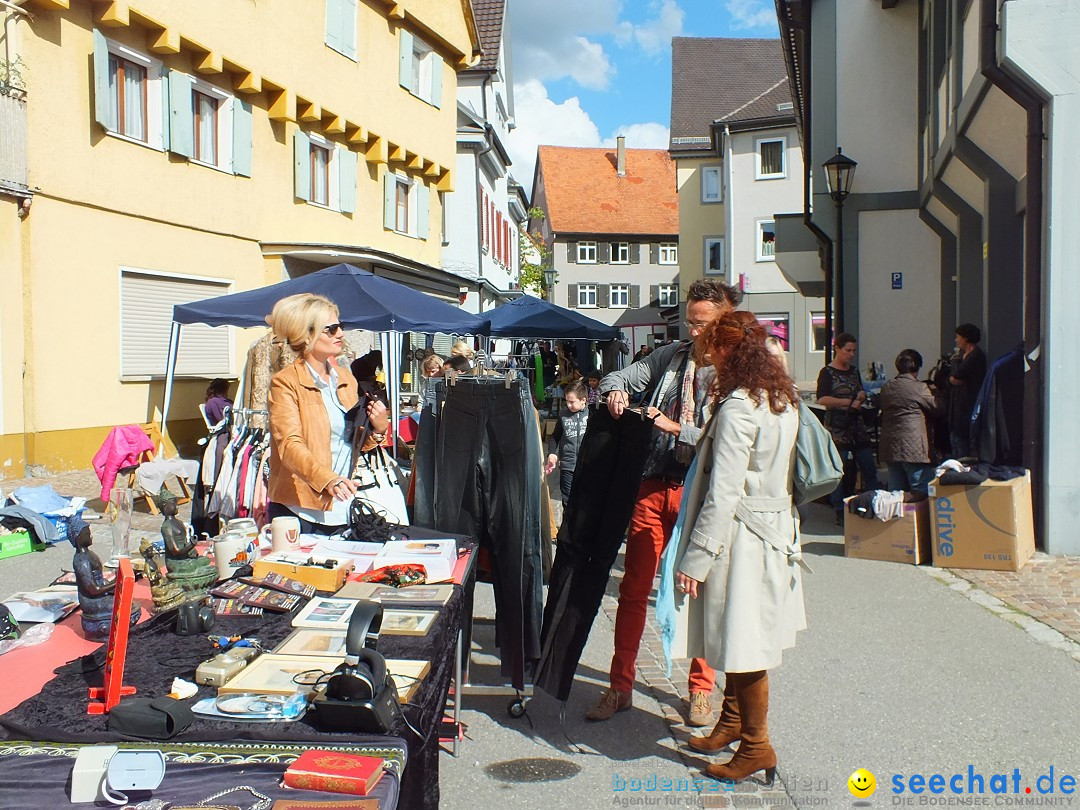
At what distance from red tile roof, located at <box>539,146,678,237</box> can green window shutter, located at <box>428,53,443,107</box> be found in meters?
39.7

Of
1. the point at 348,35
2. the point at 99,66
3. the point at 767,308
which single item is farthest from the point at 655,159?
the point at 99,66

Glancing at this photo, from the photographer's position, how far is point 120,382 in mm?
13969

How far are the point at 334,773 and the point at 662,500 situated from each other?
2745 millimetres

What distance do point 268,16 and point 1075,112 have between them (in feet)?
43.5

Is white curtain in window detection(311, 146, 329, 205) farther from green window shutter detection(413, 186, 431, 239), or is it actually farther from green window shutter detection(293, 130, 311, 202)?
green window shutter detection(413, 186, 431, 239)

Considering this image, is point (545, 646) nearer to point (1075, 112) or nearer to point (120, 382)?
point (1075, 112)

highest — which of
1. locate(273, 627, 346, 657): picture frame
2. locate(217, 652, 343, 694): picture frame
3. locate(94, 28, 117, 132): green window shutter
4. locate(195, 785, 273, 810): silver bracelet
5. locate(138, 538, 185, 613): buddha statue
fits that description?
locate(94, 28, 117, 132): green window shutter

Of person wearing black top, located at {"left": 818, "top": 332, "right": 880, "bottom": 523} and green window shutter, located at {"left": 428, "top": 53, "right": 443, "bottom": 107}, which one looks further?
green window shutter, located at {"left": 428, "top": 53, "right": 443, "bottom": 107}

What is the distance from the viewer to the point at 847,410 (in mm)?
9898

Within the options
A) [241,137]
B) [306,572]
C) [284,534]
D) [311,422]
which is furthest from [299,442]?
[241,137]

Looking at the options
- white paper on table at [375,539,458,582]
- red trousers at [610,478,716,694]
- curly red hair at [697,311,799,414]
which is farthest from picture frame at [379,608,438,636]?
red trousers at [610,478,716,694]

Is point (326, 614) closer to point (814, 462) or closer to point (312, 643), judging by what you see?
point (312, 643)

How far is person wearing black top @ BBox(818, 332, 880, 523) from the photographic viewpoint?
388 inches

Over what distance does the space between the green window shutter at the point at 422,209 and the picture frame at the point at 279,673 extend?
21805 millimetres
